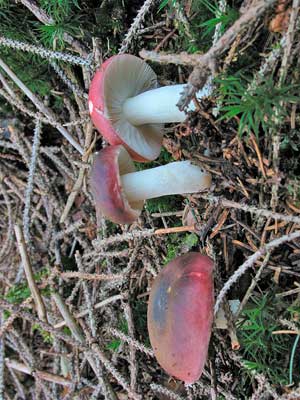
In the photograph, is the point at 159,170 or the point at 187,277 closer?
the point at 187,277

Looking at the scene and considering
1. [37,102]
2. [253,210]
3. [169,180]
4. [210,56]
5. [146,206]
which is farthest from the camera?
[37,102]

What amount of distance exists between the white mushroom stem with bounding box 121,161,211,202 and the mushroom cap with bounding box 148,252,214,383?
0.26 meters

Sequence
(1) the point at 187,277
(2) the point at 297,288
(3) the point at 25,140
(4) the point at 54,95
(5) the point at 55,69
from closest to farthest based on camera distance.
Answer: (1) the point at 187,277
(2) the point at 297,288
(5) the point at 55,69
(4) the point at 54,95
(3) the point at 25,140

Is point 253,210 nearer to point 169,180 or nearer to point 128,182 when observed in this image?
point 169,180

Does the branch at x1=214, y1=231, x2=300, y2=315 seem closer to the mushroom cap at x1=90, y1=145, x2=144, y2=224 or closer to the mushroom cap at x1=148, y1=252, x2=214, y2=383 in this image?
the mushroom cap at x1=148, y1=252, x2=214, y2=383

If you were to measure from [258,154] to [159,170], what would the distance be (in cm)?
35

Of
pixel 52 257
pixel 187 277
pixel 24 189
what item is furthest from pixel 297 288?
pixel 24 189

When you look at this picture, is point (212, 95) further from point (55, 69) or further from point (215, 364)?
point (215, 364)

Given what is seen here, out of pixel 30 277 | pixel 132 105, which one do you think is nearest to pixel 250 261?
pixel 132 105

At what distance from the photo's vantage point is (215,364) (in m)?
1.64

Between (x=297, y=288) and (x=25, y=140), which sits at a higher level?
(x=25, y=140)

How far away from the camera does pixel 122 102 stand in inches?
67.2

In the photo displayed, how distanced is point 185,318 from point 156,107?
0.71 m

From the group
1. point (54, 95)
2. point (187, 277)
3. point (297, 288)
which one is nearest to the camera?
point (187, 277)
